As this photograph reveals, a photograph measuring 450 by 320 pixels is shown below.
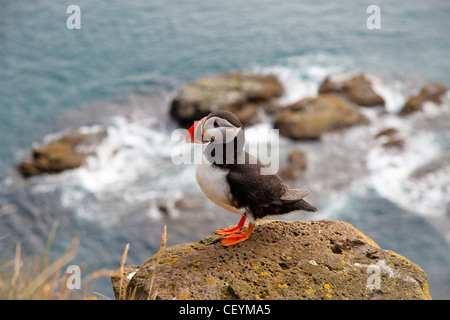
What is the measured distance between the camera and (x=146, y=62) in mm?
23734

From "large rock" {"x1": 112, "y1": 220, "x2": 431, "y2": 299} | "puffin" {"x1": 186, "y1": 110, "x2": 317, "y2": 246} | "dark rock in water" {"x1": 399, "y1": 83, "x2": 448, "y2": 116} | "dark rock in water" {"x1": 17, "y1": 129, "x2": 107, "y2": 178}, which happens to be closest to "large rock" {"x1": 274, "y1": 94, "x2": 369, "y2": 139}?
"dark rock in water" {"x1": 399, "y1": 83, "x2": 448, "y2": 116}

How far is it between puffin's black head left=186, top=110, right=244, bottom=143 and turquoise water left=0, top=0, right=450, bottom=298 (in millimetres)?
10034

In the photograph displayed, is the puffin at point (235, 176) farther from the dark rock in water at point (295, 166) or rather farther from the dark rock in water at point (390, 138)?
the dark rock in water at point (390, 138)

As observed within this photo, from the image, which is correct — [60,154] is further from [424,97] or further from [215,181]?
[424,97]

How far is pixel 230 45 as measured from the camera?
2478 cm

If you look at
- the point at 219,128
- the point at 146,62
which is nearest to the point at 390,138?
the point at 146,62

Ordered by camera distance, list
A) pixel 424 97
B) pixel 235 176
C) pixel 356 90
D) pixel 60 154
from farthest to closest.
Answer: pixel 356 90 → pixel 424 97 → pixel 60 154 → pixel 235 176

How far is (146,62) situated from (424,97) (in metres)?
13.3

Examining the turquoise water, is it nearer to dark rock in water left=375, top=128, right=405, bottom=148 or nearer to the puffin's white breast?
dark rock in water left=375, top=128, right=405, bottom=148

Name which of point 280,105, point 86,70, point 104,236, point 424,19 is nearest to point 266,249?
point 104,236

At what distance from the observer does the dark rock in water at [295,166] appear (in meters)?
16.3

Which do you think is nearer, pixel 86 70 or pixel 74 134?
pixel 74 134

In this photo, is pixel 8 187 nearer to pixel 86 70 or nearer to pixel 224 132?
pixel 86 70
